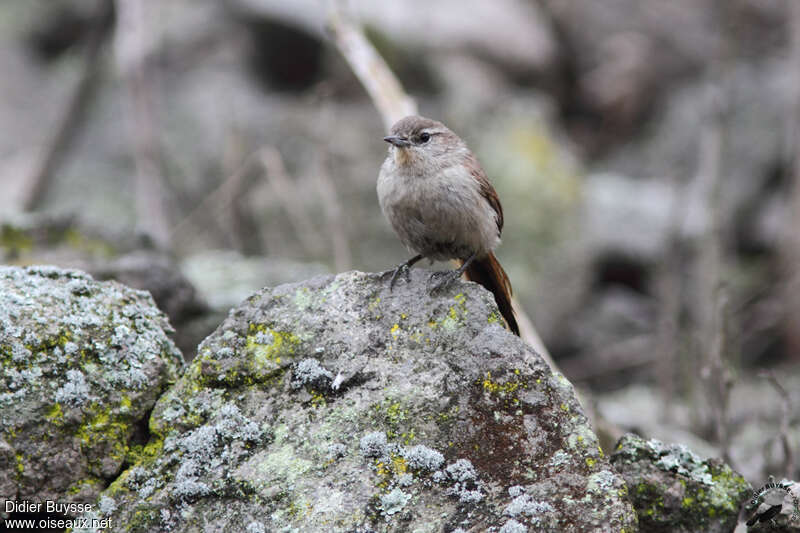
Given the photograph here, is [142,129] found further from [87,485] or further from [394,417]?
[394,417]

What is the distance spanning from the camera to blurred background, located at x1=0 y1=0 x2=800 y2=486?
9180mm

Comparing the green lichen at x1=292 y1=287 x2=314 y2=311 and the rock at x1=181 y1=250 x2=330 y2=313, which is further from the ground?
the rock at x1=181 y1=250 x2=330 y2=313

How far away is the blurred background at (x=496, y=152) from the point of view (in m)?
9.18

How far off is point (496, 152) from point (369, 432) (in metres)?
9.20

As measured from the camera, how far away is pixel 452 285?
3961mm

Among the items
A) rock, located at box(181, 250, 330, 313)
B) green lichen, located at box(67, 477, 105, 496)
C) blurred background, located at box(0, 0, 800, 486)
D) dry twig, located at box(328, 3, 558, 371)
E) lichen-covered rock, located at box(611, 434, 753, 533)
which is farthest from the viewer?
Result: blurred background, located at box(0, 0, 800, 486)

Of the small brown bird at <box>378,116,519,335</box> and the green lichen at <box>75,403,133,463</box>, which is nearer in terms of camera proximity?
the green lichen at <box>75,403,133,463</box>

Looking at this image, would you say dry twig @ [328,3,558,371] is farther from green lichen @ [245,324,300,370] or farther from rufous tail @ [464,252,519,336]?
green lichen @ [245,324,300,370]

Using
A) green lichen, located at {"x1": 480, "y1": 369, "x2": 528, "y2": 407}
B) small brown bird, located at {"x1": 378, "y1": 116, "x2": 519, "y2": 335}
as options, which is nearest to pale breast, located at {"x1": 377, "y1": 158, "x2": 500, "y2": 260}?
small brown bird, located at {"x1": 378, "y1": 116, "x2": 519, "y2": 335}

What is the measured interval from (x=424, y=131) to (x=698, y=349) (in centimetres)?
293

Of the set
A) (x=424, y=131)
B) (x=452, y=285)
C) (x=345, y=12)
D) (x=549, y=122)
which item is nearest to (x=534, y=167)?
(x=549, y=122)

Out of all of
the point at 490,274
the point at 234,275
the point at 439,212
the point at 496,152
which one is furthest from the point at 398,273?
the point at 496,152

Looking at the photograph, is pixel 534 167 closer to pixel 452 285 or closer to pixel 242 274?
pixel 242 274

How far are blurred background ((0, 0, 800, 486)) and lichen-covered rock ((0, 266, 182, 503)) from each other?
335 cm
